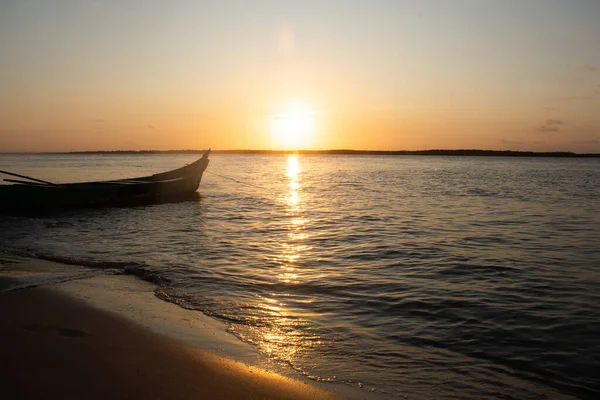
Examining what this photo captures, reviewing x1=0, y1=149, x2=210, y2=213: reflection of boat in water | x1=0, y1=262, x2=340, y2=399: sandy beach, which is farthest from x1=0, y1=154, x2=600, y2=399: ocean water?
x1=0, y1=149, x2=210, y2=213: reflection of boat in water

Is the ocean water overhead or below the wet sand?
below

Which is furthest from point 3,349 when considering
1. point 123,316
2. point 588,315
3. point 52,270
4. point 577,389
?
point 588,315

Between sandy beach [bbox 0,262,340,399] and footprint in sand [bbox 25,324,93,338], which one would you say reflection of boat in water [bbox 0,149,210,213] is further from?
sandy beach [bbox 0,262,340,399]

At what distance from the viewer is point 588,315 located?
681cm

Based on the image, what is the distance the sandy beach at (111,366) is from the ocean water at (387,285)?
732 mm

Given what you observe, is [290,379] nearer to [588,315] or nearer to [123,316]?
Result: [123,316]

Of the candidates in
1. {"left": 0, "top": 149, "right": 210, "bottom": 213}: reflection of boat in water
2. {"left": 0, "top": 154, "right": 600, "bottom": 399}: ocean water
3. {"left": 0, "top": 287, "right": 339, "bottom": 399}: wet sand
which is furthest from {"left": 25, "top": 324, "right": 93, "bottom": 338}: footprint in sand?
{"left": 0, "top": 149, "right": 210, "bottom": 213}: reflection of boat in water

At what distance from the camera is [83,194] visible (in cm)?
1925

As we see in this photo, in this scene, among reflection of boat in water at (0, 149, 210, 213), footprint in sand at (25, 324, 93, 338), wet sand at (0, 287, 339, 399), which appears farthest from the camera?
reflection of boat in water at (0, 149, 210, 213)

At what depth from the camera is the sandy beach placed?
12.4 feet

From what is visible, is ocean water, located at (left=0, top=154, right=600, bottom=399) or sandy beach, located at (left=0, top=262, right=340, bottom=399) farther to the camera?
ocean water, located at (left=0, top=154, right=600, bottom=399)

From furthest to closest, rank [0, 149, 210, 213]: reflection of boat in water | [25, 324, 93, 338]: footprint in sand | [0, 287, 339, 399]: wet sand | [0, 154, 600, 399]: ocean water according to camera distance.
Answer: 1. [0, 149, 210, 213]: reflection of boat in water
2. [25, 324, 93, 338]: footprint in sand
3. [0, 154, 600, 399]: ocean water
4. [0, 287, 339, 399]: wet sand

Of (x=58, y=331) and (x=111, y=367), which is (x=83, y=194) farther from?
(x=111, y=367)

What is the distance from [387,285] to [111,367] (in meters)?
5.34
